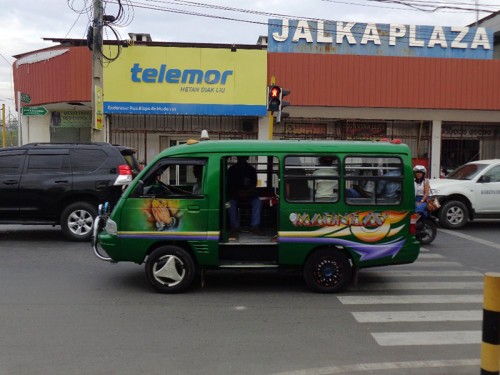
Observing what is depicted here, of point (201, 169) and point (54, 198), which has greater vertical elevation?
point (201, 169)

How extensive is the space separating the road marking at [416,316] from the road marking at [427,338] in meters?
0.40

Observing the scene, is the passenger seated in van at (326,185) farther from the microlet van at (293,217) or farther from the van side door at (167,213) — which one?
the van side door at (167,213)

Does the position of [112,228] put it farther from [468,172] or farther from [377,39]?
[377,39]

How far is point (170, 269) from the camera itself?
6.52m

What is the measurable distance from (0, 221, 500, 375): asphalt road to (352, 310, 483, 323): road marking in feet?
0.05

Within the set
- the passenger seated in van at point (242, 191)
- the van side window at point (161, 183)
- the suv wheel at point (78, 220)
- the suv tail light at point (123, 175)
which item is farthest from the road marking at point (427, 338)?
the suv wheel at point (78, 220)

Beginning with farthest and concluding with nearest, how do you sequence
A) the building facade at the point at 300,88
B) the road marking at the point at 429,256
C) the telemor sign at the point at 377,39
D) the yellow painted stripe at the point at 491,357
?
the telemor sign at the point at 377,39 < the building facade at the point at 300,88 < the road marking at the point at 429,256 < the yellow painted stripe at the point at 491,357

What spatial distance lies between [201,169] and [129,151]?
15.2 ft

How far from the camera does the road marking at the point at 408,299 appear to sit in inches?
250

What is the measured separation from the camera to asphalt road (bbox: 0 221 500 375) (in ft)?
14.6

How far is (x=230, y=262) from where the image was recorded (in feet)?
21.8

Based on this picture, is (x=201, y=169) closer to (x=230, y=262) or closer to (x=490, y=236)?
(x=230, y=262)

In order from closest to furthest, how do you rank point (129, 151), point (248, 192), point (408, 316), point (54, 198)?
point (408, 316) → point (248, 192) → point (54, 198) → point (129, 151)

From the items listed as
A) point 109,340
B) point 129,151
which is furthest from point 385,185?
point 129,151
